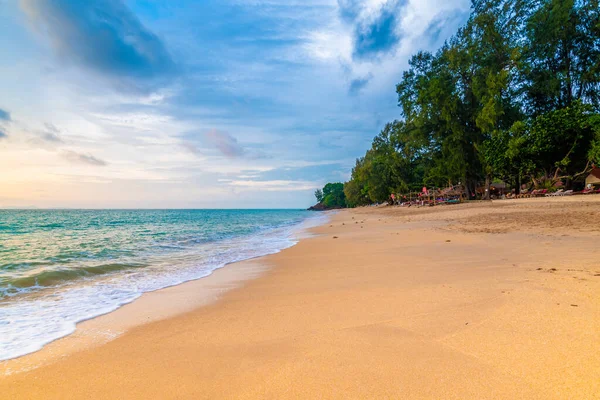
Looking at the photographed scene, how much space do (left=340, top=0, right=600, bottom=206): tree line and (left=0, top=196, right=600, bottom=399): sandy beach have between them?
2505cm

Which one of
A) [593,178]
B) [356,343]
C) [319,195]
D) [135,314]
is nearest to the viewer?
[356,343]

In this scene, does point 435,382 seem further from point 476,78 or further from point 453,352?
point 476,78

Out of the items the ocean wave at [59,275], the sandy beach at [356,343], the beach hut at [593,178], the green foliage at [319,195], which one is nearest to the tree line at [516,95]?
the beach hut at [593,178]

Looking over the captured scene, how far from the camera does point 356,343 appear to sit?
6.92ft

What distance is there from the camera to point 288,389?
161 cm


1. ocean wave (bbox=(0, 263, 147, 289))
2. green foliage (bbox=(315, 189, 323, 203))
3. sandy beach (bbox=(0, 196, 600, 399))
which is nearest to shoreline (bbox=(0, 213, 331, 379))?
sandy beach (bbox=(0, 196, 600, 399))

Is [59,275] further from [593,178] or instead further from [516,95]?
[593,178]

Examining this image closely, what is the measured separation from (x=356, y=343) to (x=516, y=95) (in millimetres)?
33881

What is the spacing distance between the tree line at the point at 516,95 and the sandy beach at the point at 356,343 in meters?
25.1

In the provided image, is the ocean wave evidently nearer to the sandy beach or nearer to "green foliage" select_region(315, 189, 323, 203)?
the sandy beach

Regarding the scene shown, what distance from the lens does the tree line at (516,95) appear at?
75.6ft

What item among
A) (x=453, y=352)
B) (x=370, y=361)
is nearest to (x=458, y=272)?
(x=453, y=352)

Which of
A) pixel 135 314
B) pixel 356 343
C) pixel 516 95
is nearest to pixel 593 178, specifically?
pixel 516 95

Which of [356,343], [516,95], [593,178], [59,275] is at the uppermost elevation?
[516,95]
